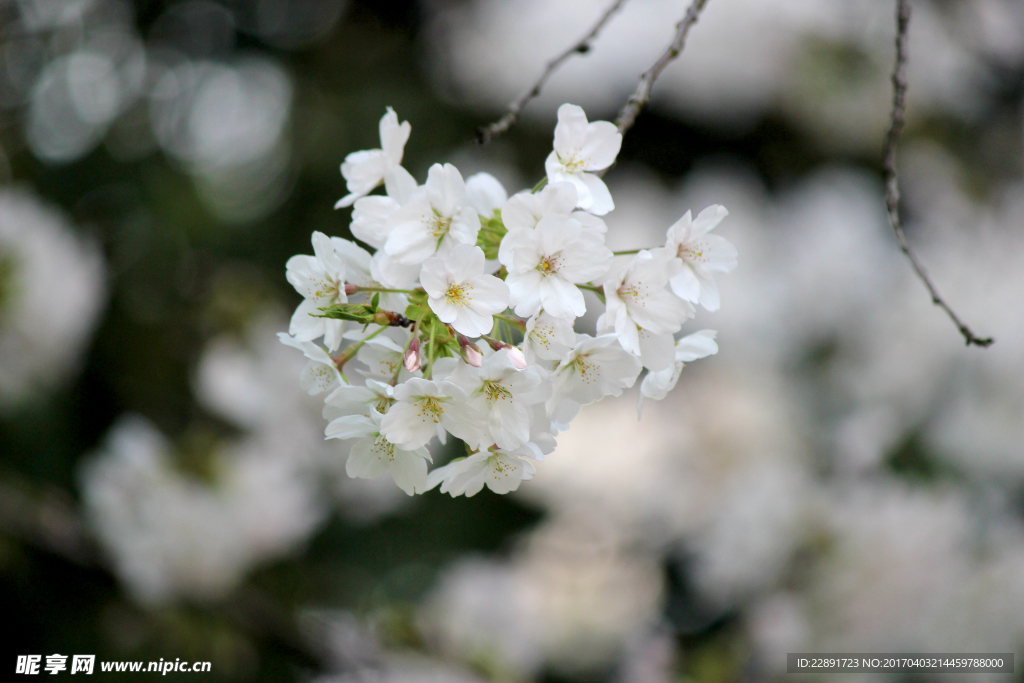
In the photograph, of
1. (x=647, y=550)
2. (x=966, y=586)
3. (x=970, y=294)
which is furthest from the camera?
(x=647, y=550)

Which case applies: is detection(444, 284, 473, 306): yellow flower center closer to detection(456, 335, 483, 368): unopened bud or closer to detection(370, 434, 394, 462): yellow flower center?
detection(456, 335, 483, 368): unopened bud

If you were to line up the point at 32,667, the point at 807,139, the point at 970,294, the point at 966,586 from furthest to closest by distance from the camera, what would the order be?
1. the point at 807,139
2. the point at 970,294
3. the point at 966,586
4. the point at 32,667

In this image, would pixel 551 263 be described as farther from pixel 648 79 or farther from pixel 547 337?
pixel 648 79

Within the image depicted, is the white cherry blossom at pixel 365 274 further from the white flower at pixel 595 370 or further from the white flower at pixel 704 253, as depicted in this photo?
the white flower at pixel 704 253

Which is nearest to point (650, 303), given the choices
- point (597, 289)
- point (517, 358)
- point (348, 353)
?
point (597, 289)

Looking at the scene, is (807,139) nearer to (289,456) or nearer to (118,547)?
(289,456)

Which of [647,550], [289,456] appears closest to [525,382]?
[289,456]
